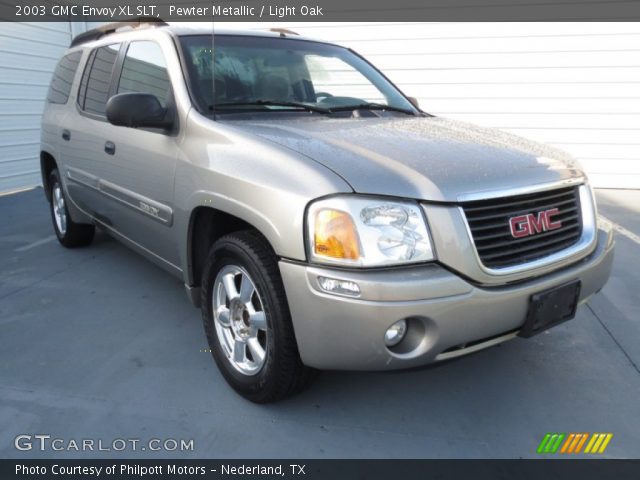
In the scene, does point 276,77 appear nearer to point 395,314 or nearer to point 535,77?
point 395,314

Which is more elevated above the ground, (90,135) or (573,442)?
(90,135)

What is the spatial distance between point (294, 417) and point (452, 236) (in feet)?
3.54

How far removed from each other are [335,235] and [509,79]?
22.6ft

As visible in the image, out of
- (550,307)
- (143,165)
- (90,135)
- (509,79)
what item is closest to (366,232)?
(550,307)

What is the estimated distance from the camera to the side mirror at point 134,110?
2486mm

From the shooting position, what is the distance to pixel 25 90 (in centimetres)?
804

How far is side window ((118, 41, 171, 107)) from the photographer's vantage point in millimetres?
2840

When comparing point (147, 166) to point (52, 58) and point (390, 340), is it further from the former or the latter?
point (52, 58)

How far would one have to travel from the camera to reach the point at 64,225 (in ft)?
15.2

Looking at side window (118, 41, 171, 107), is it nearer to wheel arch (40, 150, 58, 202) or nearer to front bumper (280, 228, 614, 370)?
front bumper (280, 228, 614, 370)

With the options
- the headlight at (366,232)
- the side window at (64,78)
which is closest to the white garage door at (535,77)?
the side window at (64,78)

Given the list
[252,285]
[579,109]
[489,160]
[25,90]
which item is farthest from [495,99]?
[25,90]

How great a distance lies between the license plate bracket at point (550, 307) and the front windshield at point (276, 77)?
1.52m

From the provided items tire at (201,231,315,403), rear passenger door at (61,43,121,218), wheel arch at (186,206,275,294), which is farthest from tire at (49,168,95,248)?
tire at (201,231,315,403)
